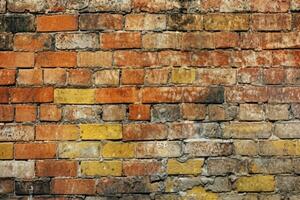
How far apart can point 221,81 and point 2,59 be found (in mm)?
1155

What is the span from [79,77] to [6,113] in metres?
0.42

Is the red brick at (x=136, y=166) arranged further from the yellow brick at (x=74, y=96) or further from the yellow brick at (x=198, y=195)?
the yellow brick at (x=74, y=96)

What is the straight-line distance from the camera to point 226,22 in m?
2.45

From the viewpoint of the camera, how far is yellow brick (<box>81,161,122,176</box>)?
2.41m

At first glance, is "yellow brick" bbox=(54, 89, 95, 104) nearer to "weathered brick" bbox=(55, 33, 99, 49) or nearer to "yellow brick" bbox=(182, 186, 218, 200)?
"weathered brick" bbox=(55, 33, 99, 49)

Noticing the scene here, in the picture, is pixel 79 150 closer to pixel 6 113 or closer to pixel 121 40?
pixel 6 113

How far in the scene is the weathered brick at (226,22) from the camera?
96.3 inches

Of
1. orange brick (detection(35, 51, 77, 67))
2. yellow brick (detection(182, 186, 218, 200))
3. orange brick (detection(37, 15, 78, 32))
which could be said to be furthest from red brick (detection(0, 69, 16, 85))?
yellow brick (detection(182, 186, 218, 200))

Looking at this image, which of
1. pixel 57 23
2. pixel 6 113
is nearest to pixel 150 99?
pixel 57 23

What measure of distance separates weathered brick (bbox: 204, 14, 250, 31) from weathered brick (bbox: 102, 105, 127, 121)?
2.03 feet

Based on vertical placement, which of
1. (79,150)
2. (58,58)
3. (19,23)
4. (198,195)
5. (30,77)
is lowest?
(198,195)

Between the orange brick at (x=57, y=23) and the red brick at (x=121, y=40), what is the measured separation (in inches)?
6.5

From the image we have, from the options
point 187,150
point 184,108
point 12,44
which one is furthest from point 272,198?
point 12,44

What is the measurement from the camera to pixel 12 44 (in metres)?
2.44
